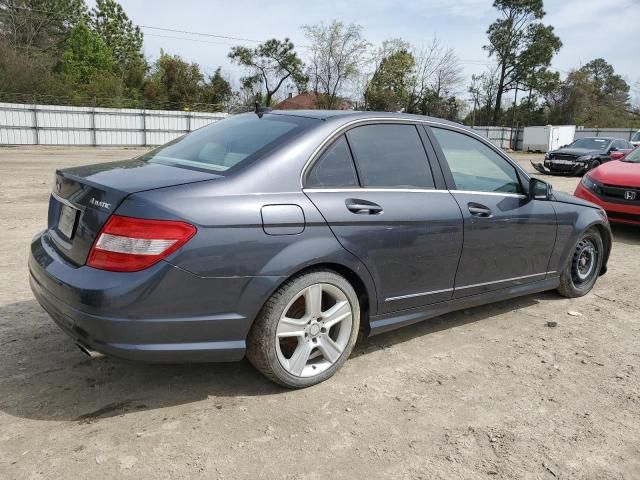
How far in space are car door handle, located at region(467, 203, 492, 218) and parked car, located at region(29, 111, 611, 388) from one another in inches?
0.5

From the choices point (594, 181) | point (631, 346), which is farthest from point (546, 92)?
point (631, 346)

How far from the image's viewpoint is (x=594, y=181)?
26.6 feet

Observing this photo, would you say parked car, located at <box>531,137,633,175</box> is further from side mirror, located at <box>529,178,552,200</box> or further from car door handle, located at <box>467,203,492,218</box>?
car door handle, located at <box>467,203,492,218</box>

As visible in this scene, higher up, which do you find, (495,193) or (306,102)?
(306,102)

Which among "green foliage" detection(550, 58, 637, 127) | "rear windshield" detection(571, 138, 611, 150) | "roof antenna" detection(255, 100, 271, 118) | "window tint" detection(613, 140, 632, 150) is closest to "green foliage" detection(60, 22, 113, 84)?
"rear windshield" detection(571, 138, 611, 150)

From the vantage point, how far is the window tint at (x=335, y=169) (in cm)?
306

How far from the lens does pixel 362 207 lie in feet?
10.4

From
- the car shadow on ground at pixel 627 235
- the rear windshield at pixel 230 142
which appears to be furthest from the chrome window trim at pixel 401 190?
the car shadow on ground at pixel 627 235

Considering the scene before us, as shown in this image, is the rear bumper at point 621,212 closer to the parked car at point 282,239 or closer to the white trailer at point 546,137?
the parked car at point 282,239

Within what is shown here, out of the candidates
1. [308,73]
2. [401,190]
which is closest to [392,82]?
[308,73]

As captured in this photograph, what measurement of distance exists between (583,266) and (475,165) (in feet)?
6.04

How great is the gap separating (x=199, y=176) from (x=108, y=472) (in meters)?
1.46

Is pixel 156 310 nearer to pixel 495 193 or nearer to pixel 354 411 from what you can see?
pixel 354 411

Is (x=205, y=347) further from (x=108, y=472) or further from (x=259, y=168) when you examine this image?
(x=259, y=168)
